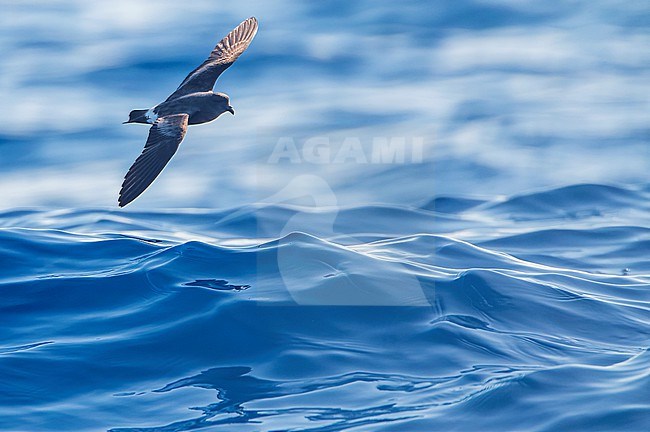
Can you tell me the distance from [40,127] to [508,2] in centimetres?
716

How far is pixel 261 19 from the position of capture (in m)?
14.0

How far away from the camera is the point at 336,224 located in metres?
9.27

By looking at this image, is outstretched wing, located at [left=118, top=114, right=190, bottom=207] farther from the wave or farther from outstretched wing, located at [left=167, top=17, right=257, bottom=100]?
outstretched wing, located at [left=167, top=17, right=257, bottom=100]

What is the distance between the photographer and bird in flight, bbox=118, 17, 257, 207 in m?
6.76

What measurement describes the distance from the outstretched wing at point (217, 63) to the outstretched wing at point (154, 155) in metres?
0.92

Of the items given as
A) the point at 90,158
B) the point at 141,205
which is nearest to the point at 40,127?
the point at 90,158

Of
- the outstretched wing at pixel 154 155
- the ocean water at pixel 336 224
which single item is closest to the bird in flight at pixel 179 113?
the outstretched wing at pixel 154 155

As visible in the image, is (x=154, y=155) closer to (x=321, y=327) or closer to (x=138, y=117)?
(x=138, y=117)

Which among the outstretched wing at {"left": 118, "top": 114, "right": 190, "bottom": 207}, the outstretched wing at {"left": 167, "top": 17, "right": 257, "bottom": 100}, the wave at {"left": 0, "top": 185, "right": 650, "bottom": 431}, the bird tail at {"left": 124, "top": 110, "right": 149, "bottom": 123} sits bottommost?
the wave at {"left": 0, "top": 185, "right": 650, "bottom": 431}

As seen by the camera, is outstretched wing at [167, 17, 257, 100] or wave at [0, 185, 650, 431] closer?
A: wave at [0, 185, 650, 431]

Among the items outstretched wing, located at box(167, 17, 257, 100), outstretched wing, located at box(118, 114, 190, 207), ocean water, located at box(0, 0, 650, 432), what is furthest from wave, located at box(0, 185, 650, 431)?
outstretched wing, located at box(167, 17, 257, 100)

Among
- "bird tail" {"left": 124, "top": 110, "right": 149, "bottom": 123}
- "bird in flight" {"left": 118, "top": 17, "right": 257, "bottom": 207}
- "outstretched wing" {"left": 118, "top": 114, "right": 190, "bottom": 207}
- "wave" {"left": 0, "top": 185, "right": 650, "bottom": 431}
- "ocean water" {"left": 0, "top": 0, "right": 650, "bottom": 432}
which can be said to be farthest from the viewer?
"bird tail" {"left": 124, "top": 110, "right": 149, "bottom": 123}

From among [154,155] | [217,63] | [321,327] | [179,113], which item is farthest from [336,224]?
[321,327]

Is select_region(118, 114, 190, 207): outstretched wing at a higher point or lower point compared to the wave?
higher
